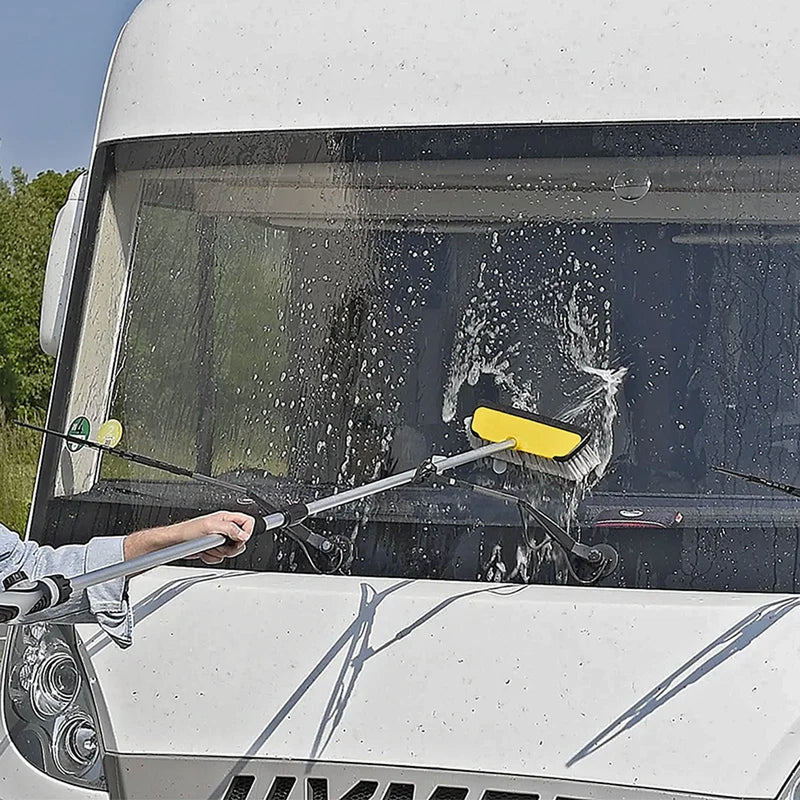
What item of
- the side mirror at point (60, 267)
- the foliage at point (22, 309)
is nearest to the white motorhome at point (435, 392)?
the side mirror at point (60, 267)

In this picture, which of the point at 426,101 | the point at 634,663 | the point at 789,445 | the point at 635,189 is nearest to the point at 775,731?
the point at 634,663

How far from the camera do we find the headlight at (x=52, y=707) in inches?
143

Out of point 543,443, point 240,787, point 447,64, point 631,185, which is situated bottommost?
point 240,787

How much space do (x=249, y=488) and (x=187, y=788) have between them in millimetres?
705

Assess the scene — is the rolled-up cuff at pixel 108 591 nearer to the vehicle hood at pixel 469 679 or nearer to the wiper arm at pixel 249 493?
the vehicle hood at pixel 469 679

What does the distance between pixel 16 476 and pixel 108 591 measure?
10.2m

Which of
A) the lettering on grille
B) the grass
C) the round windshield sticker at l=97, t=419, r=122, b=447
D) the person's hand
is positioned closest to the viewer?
the person's hand

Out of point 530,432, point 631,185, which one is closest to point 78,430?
point 530,432

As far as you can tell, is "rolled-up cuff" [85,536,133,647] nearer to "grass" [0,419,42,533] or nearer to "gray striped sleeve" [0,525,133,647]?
"gray striped sleeve" [0,525,133,647]

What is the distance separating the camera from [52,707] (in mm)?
3723

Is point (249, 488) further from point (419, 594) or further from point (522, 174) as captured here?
point (522, 174)

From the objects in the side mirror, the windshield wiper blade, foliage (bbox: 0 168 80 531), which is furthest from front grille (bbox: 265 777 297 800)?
foliage (bbox: 0 168 80 531)

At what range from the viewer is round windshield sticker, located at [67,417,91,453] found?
3965mm

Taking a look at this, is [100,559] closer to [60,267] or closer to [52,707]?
[52,707]
